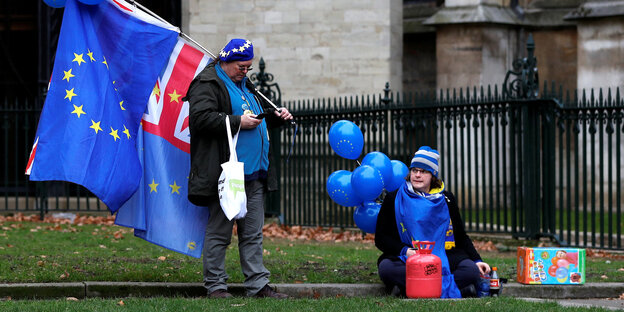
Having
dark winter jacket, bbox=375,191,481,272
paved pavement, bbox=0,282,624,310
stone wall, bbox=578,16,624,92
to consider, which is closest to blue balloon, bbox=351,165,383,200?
dark winter jacket, bbox=375,191,481,272

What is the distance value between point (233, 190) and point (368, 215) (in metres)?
1.50

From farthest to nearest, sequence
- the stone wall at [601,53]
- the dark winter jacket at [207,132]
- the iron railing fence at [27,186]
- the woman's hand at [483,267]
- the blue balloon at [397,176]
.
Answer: the stone wall at [601,53] → the iron railing fence at [27,186] → the blue balloon at [397,176] → the woman's hand at [483,267] → the dark winter jacket at [207,132]

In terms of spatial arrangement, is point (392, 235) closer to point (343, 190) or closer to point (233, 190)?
point (343, 190)

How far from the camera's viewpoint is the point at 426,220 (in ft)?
Answer: 27.1

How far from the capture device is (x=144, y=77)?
8.81 m

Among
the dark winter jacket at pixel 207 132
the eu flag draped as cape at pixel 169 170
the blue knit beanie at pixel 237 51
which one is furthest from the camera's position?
the eu flag draped as cape at pixel 169 170

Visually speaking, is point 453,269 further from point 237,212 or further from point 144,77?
point 144,77

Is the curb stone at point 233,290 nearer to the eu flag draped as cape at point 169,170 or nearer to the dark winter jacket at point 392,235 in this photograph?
the eu flag draped as cape at point 169,170

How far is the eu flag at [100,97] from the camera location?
8.46m

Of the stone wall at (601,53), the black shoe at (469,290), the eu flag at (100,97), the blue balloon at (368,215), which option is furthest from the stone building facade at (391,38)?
the black shoe at (469,290)

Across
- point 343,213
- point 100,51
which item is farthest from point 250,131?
point 343,213

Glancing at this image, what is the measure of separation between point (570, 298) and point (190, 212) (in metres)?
3.04

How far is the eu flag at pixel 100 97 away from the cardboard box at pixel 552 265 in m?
3.07

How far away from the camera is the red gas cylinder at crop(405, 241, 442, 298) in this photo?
8.09 metres
